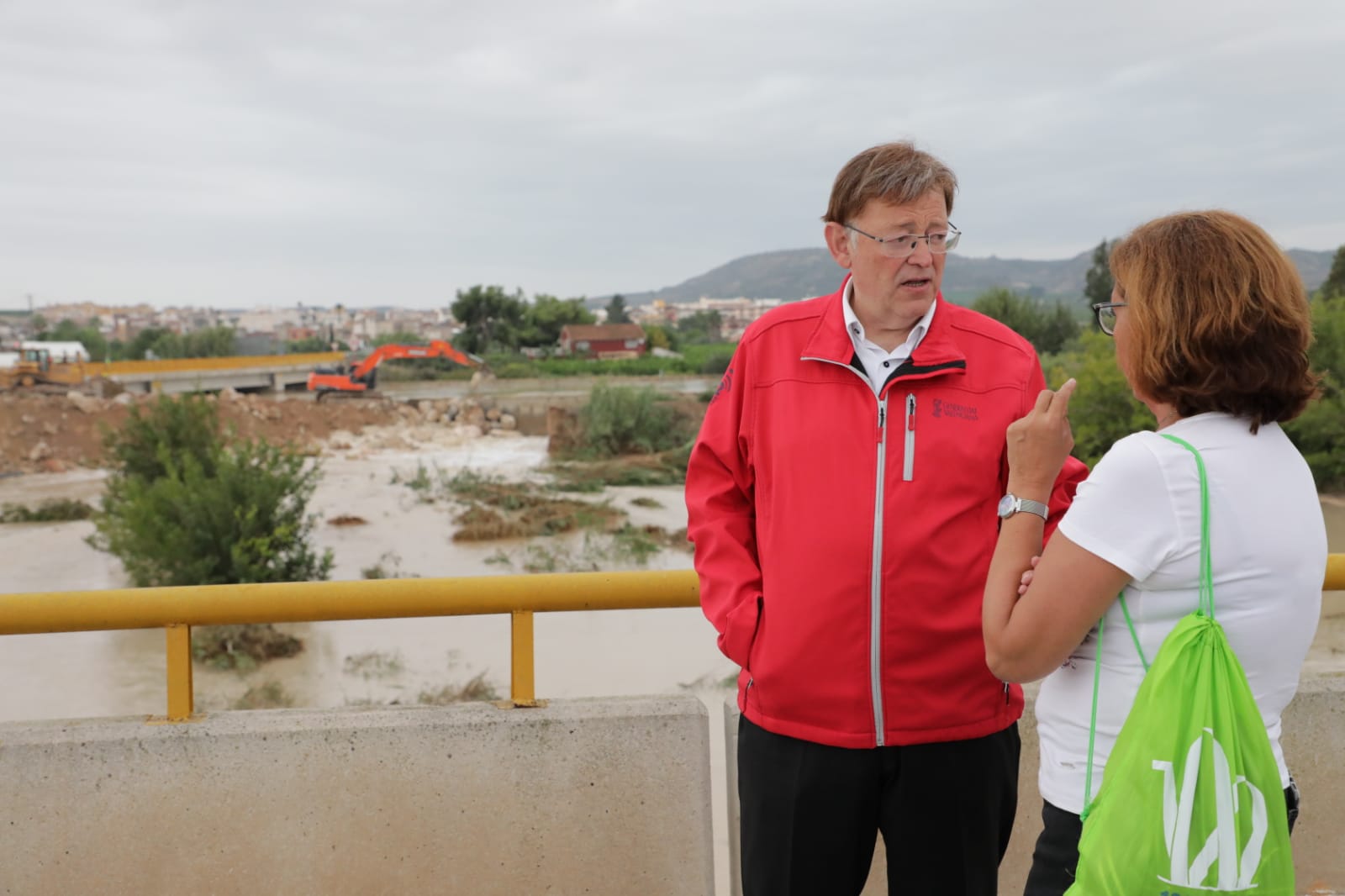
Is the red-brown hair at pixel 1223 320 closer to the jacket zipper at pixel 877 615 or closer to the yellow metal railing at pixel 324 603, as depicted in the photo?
the jacket zipper at pixel 877 615

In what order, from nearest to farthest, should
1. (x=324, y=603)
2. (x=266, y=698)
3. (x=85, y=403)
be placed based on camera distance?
(x=324, y=603) → (x=266, y=698) → (x=85, y=403)

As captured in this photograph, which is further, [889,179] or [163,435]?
[163,435]

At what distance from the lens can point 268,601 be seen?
239 centimetres

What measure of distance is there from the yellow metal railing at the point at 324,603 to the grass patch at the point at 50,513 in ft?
72.1

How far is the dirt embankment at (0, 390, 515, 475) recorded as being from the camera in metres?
32.3

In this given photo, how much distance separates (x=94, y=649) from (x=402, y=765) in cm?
1179

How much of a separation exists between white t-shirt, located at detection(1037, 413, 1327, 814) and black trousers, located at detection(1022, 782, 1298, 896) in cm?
15

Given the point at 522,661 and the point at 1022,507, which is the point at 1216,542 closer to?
the point at 1022,507

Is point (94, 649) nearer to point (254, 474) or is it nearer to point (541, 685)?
point (254, 474)

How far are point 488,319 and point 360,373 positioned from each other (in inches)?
1045

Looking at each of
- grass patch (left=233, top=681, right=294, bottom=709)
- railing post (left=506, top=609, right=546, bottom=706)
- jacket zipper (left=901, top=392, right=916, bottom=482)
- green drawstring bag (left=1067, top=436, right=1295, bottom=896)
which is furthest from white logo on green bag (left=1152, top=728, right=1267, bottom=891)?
grass patch (left=233, top=681, right=294, bottom=709)

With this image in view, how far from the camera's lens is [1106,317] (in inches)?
63.0

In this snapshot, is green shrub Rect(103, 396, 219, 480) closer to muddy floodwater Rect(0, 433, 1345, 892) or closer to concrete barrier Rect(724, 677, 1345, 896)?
muddy floodwater Rect(0, 433, 1345, 892)

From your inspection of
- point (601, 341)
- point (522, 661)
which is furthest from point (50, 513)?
point (601, 341)
